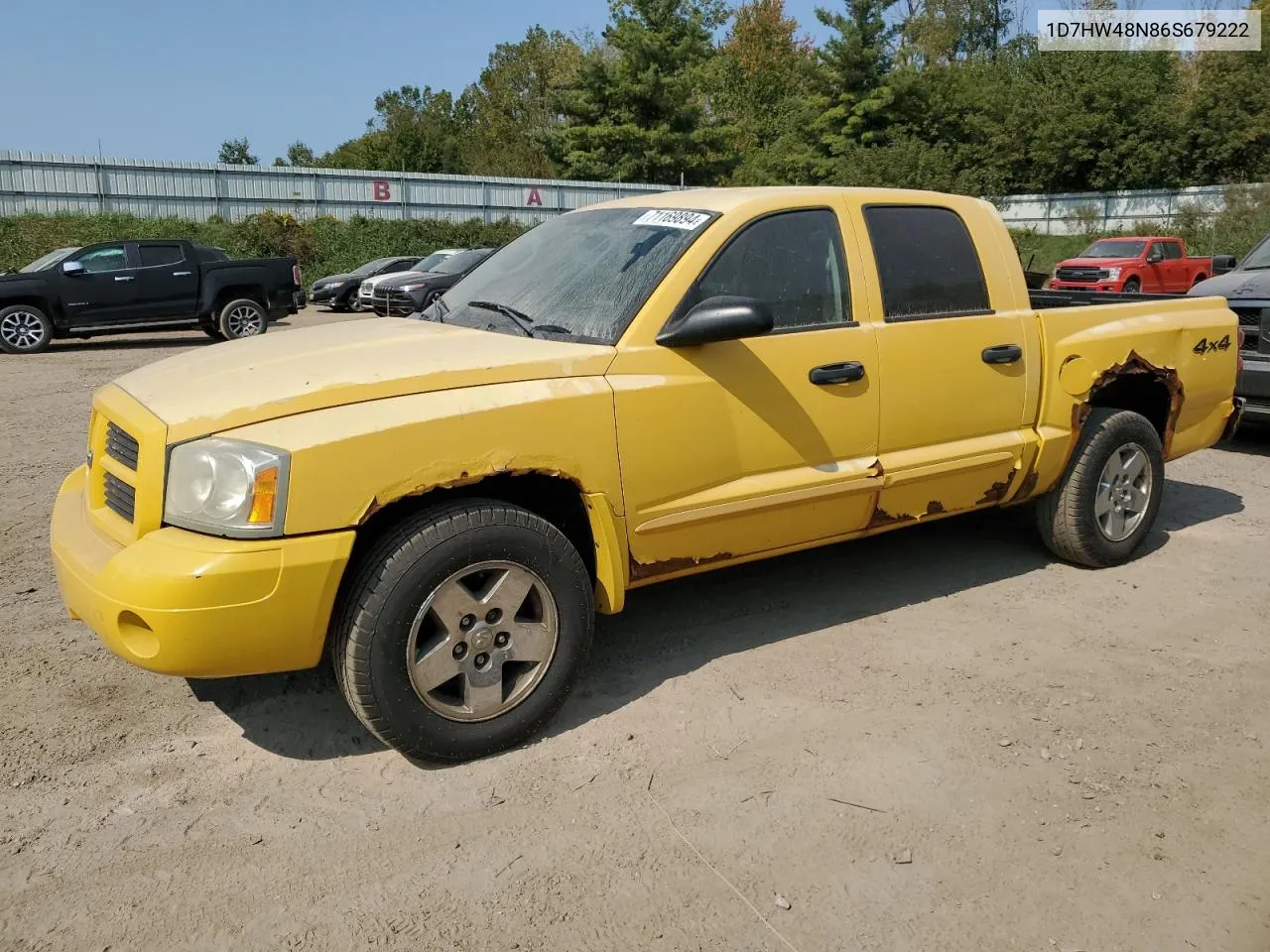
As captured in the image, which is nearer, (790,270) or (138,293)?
(790,270)

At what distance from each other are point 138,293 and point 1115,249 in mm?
20096

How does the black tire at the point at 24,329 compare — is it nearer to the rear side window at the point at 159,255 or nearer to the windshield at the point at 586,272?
the rear side window at the point at 159,255

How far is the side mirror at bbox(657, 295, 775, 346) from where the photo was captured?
345cm

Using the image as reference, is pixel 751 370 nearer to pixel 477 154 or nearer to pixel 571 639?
pixel 571 639

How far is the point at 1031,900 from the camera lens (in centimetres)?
262

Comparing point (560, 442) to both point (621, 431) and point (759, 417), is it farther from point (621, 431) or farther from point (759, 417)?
point (759, 417)

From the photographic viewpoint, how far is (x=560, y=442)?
3.29 metres

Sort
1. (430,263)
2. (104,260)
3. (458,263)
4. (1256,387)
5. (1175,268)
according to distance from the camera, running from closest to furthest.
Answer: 1. (1256,387)
2. (104,260)
3. (458,263)
4. (430,263)
5. (1175,268)

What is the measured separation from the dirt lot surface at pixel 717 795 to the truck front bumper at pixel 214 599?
0.48 meters

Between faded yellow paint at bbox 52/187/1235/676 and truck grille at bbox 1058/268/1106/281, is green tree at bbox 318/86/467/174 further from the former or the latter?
faded yellow paint at bbox 52/187/1235/676

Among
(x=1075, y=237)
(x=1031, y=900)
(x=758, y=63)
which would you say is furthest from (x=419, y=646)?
(x=758, y=63)

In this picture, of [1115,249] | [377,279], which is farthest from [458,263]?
[1115,249]

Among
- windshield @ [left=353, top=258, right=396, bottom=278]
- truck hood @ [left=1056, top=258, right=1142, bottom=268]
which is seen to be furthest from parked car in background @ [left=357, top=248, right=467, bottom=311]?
truck hood @ [left=1056, top=258, right=1142, bottom=268]

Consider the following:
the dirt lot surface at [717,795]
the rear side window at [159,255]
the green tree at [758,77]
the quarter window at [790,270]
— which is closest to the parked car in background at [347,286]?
the rear side window at [159,255]
